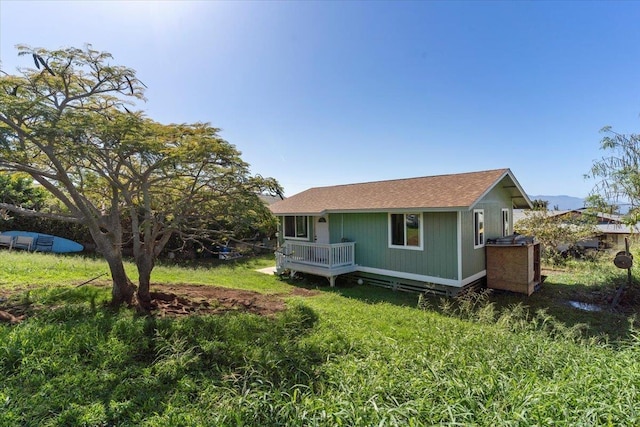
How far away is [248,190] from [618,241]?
85.7 ft

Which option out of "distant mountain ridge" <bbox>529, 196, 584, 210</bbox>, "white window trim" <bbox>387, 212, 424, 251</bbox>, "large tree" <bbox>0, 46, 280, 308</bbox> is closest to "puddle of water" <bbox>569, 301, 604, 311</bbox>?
"distant mountain ridge" <bbox>529, 196, 584, 210</bbox>

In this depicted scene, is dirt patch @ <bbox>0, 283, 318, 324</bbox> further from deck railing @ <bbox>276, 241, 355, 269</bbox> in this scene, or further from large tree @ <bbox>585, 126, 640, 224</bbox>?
large tree @ <bbox>585, 126, 640, 224</bbox>

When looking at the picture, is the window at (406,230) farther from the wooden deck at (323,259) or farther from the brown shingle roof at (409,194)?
the wooden deck at (323,259)

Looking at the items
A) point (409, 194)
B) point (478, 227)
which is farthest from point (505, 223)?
point (409, 194)

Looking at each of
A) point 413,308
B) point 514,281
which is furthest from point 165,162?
point 514,281

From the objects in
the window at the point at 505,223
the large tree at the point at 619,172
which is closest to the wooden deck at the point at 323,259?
the window at the point at 505,223

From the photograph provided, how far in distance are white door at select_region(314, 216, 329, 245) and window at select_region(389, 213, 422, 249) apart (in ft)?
10.1

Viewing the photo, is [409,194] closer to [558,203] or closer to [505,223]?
[505,223]

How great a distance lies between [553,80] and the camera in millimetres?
10344

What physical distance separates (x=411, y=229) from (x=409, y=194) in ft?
4.74

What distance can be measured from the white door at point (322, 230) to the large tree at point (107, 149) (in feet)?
16.9

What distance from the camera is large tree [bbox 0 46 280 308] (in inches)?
192

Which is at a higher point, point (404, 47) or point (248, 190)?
point (404, 47)

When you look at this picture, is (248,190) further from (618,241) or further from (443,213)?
(618,241)
